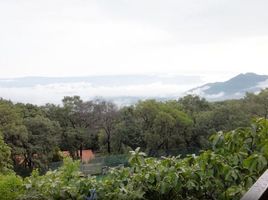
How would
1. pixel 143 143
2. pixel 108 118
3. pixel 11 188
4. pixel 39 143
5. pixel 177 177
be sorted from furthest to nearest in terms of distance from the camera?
pixel 108 118, pixel 143 143, pixel 39 143, pixel 11 188, pixel 177 177

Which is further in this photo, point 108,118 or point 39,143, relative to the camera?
point 108,118

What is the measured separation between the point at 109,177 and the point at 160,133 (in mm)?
19018

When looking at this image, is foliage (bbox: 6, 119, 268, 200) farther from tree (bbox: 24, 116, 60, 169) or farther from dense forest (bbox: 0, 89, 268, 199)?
tree (bbox: 24, 116, 60, 169)

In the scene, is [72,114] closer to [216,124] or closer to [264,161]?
[216,124]

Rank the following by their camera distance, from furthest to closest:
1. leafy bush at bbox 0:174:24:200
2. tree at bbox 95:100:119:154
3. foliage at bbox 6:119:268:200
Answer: tree at bbox 95:100:119:154 → leafy bush at bbox 0:174:24:200 → foliage at bbox 6:119:268:200

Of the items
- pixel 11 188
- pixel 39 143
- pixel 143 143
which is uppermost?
pixel 11 188

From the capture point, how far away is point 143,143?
22078mm

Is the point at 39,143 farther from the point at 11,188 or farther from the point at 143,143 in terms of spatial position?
the point at 11,188

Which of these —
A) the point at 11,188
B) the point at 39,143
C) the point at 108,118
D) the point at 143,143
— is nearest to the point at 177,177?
the point at 11,188

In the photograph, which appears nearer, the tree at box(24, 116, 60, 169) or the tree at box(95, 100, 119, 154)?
the tree at box(24, 116, 60, 169)

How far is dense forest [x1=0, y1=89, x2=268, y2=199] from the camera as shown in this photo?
179cm

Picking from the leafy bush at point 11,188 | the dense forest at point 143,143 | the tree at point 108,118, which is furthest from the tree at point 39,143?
the leafy bush at point 11,188

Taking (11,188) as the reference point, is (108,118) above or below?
below

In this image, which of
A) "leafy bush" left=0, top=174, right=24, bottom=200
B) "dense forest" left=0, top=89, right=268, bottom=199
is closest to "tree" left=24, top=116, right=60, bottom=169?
"dense forest" left=0, top=89, right=268, bottom=199
